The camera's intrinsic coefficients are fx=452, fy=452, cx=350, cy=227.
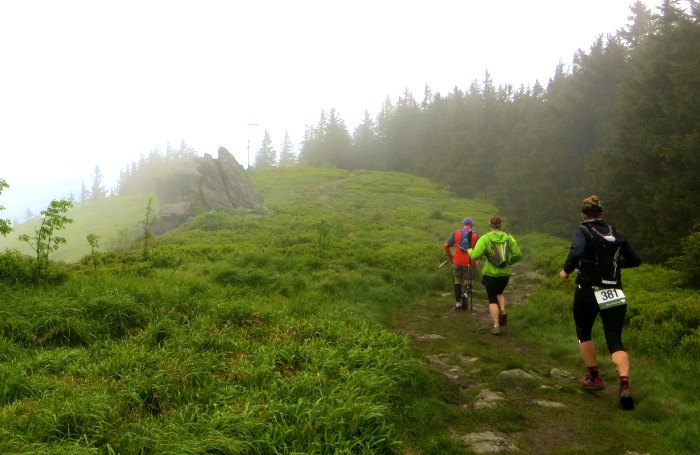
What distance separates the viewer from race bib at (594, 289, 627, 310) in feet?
20.1

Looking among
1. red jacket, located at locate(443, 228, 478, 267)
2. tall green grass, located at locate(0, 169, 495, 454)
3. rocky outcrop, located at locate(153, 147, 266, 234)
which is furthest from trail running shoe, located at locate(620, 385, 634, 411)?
rocky outcrop, located at locate(153, 147, 266, 234)

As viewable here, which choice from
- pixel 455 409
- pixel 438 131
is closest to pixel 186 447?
pixel 455 409

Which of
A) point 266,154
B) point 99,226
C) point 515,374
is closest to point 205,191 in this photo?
point 99,226

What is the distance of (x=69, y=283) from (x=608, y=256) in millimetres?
9895

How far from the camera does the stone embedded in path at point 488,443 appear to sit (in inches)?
186

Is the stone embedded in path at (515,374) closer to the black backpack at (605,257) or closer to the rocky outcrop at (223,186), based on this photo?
the black backpack at (605,257)

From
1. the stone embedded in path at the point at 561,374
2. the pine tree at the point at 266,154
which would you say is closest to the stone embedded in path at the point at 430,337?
the stone embedded in path at the point at 561,374

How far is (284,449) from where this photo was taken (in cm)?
424

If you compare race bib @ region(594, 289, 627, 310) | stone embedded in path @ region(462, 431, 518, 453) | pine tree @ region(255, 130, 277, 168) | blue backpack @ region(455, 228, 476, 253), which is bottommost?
stone embedded in path @ region(462, 431, 518, 453)

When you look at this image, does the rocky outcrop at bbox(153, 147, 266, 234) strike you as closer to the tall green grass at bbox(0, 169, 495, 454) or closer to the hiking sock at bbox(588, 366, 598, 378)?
the tall green grass at bbox(0, 169, 495, 454)

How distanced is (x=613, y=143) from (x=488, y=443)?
62.6 feet

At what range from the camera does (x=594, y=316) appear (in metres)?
6.44

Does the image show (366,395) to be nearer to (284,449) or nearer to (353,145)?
(284,449)

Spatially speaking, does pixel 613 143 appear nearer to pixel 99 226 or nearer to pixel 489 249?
pixel 489 249
